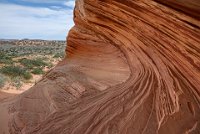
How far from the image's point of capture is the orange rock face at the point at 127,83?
4.52 m

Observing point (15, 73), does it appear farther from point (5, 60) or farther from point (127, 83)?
point (127, 83)

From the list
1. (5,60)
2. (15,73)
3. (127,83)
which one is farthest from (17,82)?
(127,83)

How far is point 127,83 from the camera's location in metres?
5.40

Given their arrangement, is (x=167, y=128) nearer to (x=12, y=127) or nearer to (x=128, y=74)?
(x=128, y=74)

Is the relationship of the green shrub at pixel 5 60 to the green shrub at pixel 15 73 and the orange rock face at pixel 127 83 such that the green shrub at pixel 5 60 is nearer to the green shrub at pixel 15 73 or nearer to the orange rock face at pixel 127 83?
the green shrub at pixel 15 73

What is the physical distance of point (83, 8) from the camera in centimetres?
805

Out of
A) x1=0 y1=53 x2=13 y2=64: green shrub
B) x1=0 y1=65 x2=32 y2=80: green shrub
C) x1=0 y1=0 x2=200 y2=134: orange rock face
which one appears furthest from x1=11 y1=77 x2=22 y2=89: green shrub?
x1=0 y1=0 x2=200 y2=134: orange rock face

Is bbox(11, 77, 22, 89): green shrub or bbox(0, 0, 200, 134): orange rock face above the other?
bbox(0, 0, 200, 134): orange rock face

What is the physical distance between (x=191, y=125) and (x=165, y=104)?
0.46 meters

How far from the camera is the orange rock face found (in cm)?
452

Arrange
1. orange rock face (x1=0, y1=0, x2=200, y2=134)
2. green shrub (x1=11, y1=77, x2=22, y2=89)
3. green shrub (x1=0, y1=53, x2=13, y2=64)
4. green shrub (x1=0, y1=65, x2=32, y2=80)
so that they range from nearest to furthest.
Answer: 1. orange rock face (x1=0, y1=0, x2=200, y2=134)
2. green shrub (x1=11, y1=77, x2=22, y2=89)
3. green shrub (x1=0, y1=65, x2=32, y2=80)
4. green shrub (x1=0, y1=53, x2=13, y2=64)

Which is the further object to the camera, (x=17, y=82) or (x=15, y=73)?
(x=15, y=73)

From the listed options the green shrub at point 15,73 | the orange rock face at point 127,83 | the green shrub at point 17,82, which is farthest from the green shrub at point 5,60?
the orange rock face at point 127,83

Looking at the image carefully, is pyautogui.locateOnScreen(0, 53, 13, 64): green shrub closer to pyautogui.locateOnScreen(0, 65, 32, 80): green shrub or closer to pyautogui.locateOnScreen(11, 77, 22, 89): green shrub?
pyautogui.locateOnScreen(0, 65, 32, 80): green shrub
